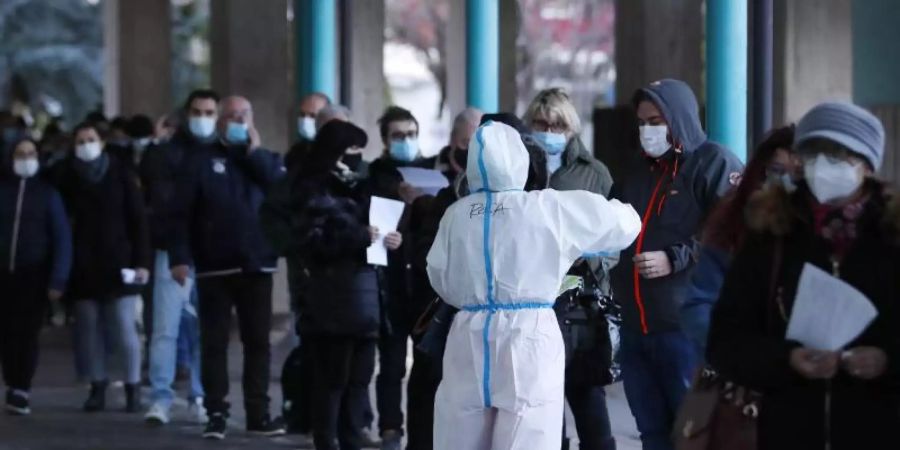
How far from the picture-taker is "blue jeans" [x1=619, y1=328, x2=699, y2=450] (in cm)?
763

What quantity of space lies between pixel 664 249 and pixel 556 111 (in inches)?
52.4

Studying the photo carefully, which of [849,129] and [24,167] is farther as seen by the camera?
[24,167]

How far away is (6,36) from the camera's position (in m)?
42.5

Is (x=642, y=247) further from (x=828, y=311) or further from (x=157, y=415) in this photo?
(x=157, y=415)

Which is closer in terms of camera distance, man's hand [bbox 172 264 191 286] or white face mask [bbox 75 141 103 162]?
man's hand [bbox 172 264 191 286]

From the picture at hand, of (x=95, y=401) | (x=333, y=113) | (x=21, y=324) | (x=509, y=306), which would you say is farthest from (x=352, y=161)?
(x=21, y=324)

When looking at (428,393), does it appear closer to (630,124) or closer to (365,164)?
(365,164)

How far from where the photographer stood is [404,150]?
10.7 metres

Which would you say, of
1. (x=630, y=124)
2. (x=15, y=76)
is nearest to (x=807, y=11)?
(x=630, y=124)

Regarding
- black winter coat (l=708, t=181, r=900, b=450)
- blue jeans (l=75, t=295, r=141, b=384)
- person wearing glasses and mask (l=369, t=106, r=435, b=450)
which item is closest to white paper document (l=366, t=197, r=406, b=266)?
person wearing glasses and mask (l=369, t=106, r=435, b=450)

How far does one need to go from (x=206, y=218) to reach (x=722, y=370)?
679 cm

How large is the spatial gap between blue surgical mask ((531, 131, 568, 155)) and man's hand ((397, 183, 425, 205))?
146 centimetres

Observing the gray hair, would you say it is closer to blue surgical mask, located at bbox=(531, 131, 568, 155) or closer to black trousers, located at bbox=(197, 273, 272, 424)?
black trousers, located at bbox=(197, 273, 272, 424)

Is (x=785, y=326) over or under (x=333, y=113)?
under
